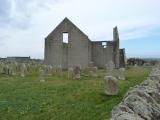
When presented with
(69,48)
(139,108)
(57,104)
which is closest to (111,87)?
(57,104)

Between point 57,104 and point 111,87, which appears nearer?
point 57,104

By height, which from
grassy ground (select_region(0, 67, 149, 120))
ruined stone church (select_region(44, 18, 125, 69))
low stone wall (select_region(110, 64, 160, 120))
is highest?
ruined stone church (select_region(44, 18, 125, 69))

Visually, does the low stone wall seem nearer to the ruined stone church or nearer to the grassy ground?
the grassy ground

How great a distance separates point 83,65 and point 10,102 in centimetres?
2610

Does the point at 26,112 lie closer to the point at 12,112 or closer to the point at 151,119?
the point at 12,112

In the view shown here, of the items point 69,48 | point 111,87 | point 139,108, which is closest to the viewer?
point 139,108

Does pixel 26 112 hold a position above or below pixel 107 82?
below

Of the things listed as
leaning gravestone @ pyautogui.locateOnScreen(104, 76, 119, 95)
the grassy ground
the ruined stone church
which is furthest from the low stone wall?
the ruined stone church

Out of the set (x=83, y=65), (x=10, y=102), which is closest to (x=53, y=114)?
(x=10, y=102)

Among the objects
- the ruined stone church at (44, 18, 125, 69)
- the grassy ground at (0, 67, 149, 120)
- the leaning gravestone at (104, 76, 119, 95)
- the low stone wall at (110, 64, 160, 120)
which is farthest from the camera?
the ruined stone church at (44, 18, 125, 69)

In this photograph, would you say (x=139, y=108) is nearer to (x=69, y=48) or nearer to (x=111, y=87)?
(x=111, y=87)

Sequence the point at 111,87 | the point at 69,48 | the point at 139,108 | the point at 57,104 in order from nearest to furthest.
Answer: the point at 139,108 → the point at 57,104 → the point at 111,87 → the point at 69,48

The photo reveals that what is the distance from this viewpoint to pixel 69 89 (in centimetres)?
1662

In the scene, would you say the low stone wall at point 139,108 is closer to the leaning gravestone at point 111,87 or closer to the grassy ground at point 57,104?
the grassy ground at point 57,104
